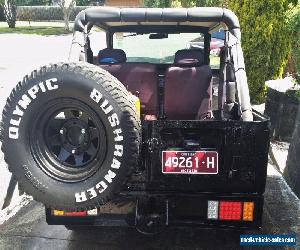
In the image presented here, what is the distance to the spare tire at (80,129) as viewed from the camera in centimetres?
267

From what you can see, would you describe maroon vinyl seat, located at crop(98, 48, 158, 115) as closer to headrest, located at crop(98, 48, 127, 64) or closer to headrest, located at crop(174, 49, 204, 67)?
headrest, located at crop(98, 48, 127, 64)

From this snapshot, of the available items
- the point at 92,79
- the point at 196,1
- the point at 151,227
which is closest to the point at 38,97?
the point at 92,79

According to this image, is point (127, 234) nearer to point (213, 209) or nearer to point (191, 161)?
point (213, 209)

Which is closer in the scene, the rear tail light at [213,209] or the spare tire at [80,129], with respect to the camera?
the spare tire at [80,129]

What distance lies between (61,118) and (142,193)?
0.87 m

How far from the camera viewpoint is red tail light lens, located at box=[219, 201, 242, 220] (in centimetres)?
301

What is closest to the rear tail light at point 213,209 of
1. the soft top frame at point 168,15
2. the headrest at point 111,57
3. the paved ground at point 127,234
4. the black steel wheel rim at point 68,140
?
the paved ground at point 127,234

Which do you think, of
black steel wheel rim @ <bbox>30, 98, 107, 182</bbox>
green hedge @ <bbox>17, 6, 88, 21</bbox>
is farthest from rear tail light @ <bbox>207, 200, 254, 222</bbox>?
green hedge @ <bbox>17, 6, 88, 21</bbox>

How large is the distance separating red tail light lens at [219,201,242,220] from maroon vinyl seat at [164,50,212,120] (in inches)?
48.1

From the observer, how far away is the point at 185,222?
308 cm

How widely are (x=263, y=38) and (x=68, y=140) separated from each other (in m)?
6.31

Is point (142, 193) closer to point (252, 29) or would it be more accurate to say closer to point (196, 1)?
point (252, 29)

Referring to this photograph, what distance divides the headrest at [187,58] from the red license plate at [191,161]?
1.30 m

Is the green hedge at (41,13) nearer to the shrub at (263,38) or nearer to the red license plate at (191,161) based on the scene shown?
the shrub at (263,38)
